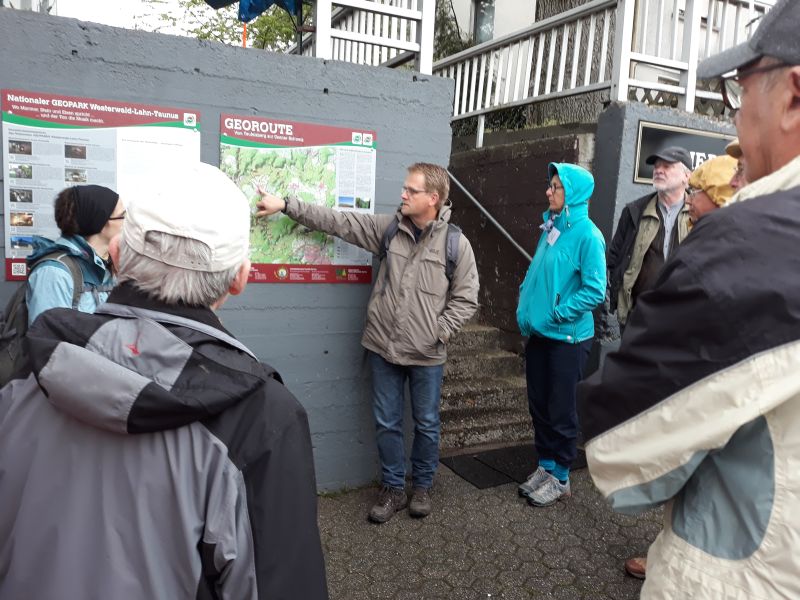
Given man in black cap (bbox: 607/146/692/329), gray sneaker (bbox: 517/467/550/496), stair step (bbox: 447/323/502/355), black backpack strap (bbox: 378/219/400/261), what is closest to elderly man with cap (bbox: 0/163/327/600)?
black backpack strap (bbox: 378/219/400/261)

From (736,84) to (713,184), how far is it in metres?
1.76

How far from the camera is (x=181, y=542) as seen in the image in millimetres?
1204

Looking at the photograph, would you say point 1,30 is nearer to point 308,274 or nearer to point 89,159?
point 89,159

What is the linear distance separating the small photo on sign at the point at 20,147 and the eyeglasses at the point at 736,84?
3.05m

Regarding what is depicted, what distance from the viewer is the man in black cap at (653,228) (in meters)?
4.14

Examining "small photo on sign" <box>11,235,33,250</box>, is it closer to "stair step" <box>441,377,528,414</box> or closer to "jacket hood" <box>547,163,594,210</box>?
"jacket hood" <box>547,163,594,210</box>

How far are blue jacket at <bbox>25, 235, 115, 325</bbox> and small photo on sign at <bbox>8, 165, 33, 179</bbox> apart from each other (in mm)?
543

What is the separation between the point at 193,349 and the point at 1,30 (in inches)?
105

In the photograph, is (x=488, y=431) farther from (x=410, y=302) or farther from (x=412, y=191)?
(x=412, y=191)

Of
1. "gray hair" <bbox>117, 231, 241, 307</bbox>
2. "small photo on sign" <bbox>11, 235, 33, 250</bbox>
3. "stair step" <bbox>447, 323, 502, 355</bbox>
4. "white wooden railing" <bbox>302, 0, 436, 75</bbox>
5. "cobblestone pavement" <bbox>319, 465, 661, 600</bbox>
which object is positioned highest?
"white wooden railing" <bbox>302, 0, 436, 75</bbox>

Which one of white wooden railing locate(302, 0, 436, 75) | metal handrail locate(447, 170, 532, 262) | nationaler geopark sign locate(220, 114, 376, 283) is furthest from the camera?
metal handrail locate(447, 170, 532, 262)

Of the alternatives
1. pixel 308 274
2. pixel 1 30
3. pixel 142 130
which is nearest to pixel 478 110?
pixel 308 274

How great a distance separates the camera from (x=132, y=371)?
116 cm

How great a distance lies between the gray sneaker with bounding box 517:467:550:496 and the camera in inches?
161
